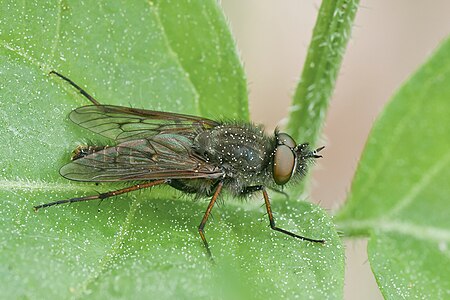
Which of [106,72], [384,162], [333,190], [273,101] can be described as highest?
[106,72]

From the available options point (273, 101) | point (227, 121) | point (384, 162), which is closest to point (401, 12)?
point (273, 101)

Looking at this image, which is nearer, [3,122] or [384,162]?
[3,122]

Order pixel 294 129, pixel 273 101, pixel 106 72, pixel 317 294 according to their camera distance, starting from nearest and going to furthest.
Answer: pixel 317 294, pixel 106 72, pixel 294 129, pixel 273 101

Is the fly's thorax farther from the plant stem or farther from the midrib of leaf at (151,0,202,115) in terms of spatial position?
the plant stem

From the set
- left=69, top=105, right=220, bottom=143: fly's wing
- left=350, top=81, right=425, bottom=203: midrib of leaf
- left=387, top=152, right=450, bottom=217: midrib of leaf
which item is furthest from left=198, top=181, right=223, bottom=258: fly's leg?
left=387, top=152, right=450, bottom=217: midrib of leaf

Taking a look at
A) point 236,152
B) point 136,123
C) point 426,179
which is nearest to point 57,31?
A: point 136,123

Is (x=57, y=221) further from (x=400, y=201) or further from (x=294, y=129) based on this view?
(x=400, y=201)

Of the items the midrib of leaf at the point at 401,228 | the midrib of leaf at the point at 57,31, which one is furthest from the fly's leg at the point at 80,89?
the midrib of leaf at the point at 401,228
